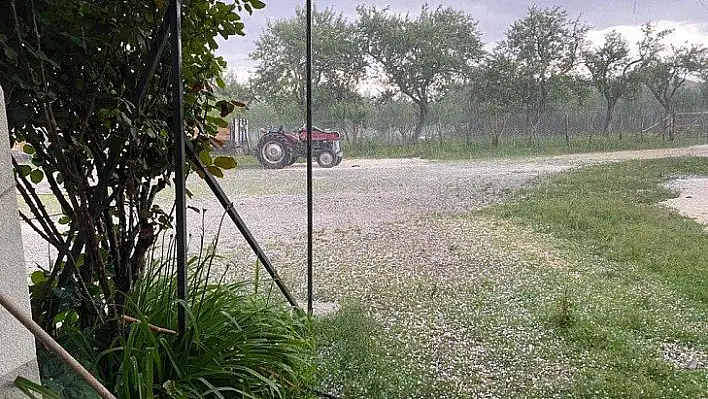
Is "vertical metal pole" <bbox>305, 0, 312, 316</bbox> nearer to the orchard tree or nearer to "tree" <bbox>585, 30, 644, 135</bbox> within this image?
the orchard tree

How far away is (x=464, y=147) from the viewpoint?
185cm

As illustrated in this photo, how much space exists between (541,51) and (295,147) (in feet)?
2.67

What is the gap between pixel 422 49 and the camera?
183 centimetres

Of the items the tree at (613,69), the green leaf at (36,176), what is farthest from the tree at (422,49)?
the green leaf at (36,176)

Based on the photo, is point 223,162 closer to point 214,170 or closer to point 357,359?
point 214,170

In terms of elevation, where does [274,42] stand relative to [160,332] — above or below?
above

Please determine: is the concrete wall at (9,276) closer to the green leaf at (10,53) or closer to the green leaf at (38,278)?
the green leaf at (10,53)

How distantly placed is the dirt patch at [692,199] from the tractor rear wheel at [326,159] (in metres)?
1.00

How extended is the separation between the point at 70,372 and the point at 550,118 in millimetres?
1412

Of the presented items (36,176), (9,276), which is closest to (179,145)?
(36,176)

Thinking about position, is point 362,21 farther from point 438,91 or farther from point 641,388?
point 641,388

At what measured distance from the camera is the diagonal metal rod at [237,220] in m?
1.47

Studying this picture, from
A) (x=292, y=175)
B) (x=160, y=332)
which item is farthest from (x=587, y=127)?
(x=160, y=332)

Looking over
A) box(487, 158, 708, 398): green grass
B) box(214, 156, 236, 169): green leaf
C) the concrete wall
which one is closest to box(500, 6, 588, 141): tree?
box(487, 158, 708, 398): green grass
